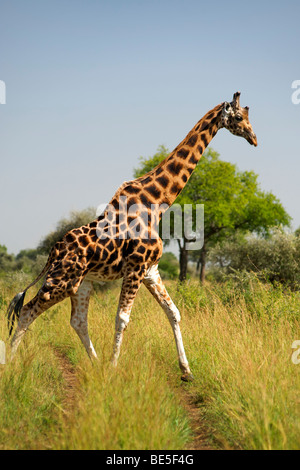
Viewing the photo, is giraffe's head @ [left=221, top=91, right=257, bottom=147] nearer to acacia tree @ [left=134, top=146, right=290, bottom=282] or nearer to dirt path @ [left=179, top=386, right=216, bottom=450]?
dirt path @ [left=179, top=386, right=216, bottom=450]

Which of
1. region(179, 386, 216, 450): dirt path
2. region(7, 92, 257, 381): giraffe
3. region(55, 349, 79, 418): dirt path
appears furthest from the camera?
region(7, 92, 257, 381): giraffe

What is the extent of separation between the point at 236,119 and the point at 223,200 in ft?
76.4

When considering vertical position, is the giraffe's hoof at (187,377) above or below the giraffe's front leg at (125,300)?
below

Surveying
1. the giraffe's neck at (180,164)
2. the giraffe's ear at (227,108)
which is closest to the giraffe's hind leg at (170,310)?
the giraffe's neck at (180,164)

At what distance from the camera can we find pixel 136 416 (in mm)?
3818

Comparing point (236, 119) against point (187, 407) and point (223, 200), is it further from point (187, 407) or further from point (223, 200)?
point (223, 200)

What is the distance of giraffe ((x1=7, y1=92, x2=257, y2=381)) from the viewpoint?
5.38m

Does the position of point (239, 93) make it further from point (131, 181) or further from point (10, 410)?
point (10, 410)

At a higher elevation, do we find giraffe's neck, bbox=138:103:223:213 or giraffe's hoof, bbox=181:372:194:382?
giraffe's neck, bbox=138:103:223:213

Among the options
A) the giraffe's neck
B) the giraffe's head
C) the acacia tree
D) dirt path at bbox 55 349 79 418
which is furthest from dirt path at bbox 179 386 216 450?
the acacia tree

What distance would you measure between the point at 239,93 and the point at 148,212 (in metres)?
2.10

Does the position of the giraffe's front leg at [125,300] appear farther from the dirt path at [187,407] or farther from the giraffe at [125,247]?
the dirt path at [187,407]

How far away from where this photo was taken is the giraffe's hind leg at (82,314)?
5867 millimetres

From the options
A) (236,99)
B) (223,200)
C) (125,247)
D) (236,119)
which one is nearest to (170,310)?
(125,247)
